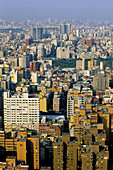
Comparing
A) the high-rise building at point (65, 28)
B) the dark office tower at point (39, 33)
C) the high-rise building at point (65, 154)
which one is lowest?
the high-rise building at point (65, 154)

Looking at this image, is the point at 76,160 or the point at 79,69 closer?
the point at 76,160

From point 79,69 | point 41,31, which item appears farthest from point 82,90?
point 41,31

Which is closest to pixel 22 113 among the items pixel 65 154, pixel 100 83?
pixel 65 154

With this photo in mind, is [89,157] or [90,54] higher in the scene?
[90,54]

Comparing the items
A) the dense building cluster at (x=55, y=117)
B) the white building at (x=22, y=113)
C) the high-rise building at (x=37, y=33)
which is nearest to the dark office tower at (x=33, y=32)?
the high-rise building at (x=37, y=33)

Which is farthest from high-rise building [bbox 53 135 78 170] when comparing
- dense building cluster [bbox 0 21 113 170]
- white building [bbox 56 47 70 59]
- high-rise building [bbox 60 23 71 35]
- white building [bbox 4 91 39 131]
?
high-rise building [bbox 60 23 71 35]

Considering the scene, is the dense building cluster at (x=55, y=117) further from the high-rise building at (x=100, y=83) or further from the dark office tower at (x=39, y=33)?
the dark office tower at (x=39, y=33)

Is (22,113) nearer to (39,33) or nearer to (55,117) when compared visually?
(55,117)

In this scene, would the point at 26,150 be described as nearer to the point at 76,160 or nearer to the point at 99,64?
the point at 76,160

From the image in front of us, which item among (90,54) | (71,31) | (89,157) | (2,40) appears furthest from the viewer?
(71,31)
